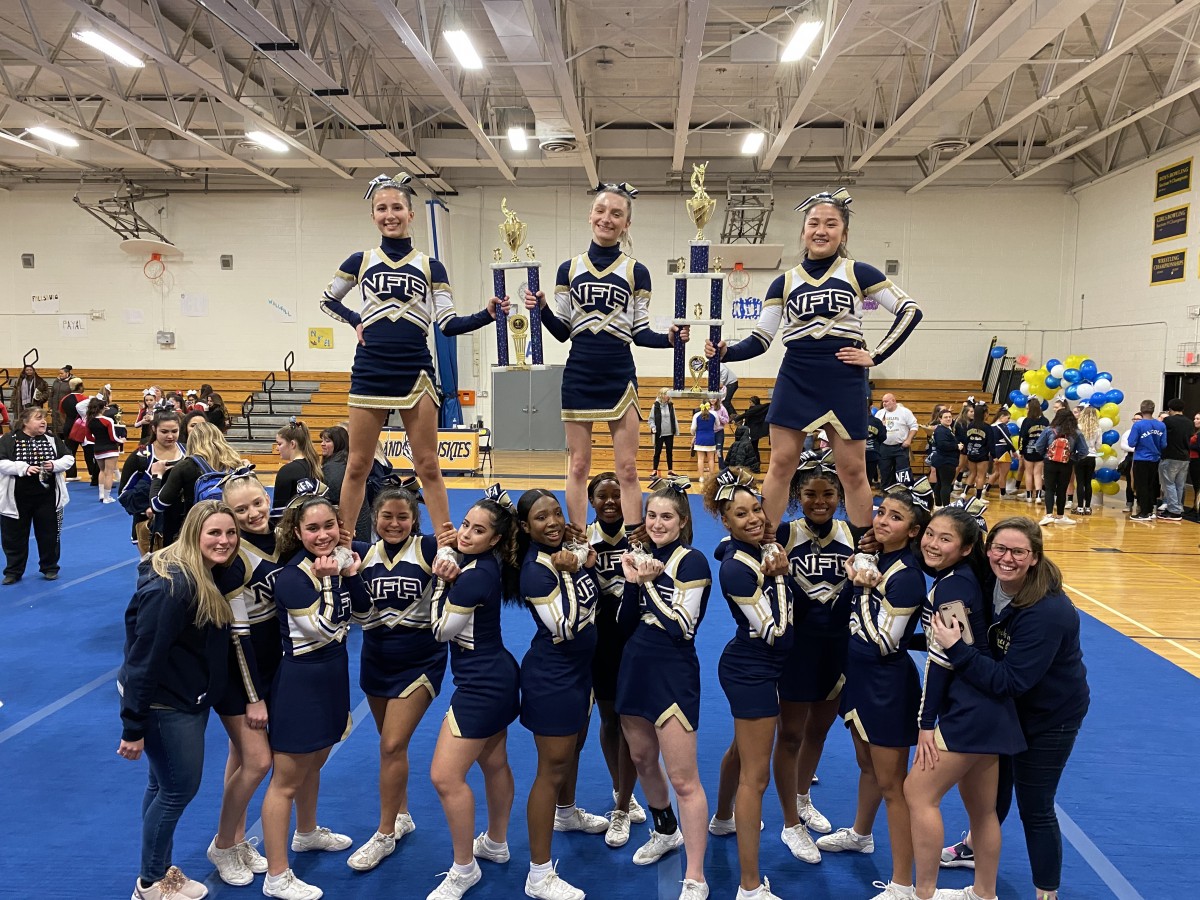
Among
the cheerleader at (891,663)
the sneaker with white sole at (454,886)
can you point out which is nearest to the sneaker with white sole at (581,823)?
the sneaker with white sole at (454,886)

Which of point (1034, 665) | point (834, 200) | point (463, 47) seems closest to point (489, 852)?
point (1034, 665)

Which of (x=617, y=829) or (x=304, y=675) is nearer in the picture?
(x=304, y=675)

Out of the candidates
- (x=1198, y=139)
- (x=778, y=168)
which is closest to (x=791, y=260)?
(x=778, y=168)

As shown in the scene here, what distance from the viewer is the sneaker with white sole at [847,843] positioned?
3.48 meters

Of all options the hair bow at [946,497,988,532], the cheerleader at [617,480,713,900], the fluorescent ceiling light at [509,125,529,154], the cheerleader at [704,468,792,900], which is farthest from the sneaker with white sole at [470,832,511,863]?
the fluorescent ceiling light at [509,125,529,154]

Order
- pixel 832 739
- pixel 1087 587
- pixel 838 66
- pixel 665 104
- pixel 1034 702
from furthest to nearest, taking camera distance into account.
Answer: pixel 665 104, pixel 838 66, pixel 1087 587, pixel 832 739, pixel 1034 702

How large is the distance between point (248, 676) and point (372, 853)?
94 centimetres

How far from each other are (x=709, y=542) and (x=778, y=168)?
444 inches

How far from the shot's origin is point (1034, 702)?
287 cm

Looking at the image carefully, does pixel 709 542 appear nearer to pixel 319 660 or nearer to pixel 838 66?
pixel 319 660

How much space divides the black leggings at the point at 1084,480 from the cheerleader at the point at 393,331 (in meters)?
11.6

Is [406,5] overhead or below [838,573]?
overhead

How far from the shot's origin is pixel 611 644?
11.5 feet

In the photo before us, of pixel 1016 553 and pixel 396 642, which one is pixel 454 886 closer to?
pixel 396 642
